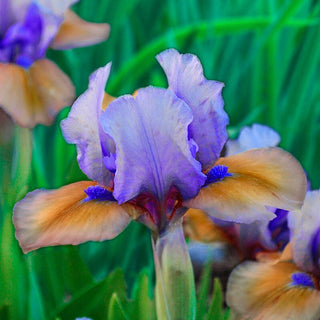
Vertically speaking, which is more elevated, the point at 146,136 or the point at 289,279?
the point at 146,136

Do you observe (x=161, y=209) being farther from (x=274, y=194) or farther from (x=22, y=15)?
(x=22, y=15)

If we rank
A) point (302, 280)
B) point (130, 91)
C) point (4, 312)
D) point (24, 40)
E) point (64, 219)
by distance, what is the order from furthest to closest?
point (130, 91), point (24, 40), point (4, 312), point (302, 280), point (64, 219)

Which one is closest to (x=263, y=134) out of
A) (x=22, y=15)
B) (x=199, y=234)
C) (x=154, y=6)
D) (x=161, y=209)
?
(x=199, y=234)

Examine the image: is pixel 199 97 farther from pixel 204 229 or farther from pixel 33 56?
pixel 33 56

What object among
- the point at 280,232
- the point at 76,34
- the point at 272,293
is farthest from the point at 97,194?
the point at 76,34

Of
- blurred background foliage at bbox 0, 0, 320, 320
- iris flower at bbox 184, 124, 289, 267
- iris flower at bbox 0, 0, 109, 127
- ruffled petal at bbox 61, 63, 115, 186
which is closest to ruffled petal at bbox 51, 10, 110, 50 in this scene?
iris flower at bbox 0, 0, 109, 127

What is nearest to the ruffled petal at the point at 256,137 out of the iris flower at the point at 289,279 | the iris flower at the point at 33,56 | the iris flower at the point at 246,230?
the iris flower at the point at 246,230

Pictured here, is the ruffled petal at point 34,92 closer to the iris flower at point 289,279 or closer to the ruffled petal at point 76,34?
the ruffled petal at point 76,34
